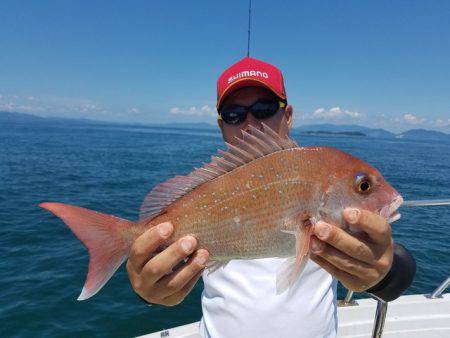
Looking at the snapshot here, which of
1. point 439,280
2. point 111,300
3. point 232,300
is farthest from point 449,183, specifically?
point 232,300

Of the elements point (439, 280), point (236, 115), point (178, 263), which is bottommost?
point (439, 280)

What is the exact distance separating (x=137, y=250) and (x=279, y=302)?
1.37 m

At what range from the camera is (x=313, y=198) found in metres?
2.14

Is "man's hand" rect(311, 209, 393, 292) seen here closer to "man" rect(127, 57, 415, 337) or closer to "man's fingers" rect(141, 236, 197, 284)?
"man" rect(127, 57, 415, 337)

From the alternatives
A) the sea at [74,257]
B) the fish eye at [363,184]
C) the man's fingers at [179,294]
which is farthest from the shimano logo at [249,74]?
the sea at [74,257]

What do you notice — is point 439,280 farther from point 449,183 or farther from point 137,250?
point 449,183

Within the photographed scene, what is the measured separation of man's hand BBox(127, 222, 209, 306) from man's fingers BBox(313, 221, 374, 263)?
0.82 meters

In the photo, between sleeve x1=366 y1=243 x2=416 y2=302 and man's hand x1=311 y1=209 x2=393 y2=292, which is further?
sleeve x1=366 y1=243 x2=416 y2=302

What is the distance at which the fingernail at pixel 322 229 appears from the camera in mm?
1951

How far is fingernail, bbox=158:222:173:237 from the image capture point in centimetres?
220

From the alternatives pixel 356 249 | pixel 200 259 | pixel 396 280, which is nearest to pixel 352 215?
pixel 356 249

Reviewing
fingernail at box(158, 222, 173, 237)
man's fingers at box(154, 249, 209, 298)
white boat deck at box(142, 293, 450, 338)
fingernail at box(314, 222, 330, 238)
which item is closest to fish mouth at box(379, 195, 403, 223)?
fingernail at box(314, 222, 330, 238)

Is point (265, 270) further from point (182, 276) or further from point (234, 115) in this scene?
point (234, 115)

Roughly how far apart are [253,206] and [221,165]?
1.29 feet
